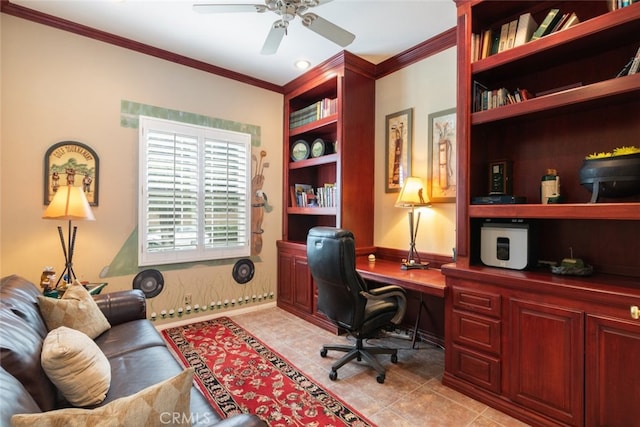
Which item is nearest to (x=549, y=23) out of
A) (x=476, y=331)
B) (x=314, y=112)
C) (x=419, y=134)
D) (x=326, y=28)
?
(x=419, y=134)

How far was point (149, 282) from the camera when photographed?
10.7 feet

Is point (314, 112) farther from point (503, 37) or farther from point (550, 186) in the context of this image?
point (550, 186)

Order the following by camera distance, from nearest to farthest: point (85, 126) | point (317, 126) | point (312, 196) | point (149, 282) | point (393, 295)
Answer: point (393, 295)
point (85, 126)
point (149, 282)
point (317, 126)
point (312, 196)

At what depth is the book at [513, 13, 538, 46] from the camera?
210 cm

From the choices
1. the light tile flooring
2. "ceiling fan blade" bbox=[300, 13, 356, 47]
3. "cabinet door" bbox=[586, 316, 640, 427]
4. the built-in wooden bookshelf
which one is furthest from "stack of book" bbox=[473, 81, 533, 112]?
the light tile flooring

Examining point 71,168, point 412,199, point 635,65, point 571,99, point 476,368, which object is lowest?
point 476,368

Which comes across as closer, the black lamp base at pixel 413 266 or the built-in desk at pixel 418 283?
the built-in desk at pixel 418 283

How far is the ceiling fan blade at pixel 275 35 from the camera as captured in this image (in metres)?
2.17

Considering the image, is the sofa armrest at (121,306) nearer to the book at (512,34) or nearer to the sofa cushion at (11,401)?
the sofa cushion at (11,401)

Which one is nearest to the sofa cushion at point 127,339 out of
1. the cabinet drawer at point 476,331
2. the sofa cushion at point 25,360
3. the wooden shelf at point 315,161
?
the sofa cushion at point 25,360

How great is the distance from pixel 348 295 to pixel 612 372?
4.93 feet

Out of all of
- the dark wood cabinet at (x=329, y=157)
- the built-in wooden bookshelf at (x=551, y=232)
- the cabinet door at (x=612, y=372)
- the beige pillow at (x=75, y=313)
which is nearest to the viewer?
the cabinet door at (x=612, y=372)

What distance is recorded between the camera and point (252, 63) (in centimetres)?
358

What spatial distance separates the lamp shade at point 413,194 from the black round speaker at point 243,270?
2.11 m
